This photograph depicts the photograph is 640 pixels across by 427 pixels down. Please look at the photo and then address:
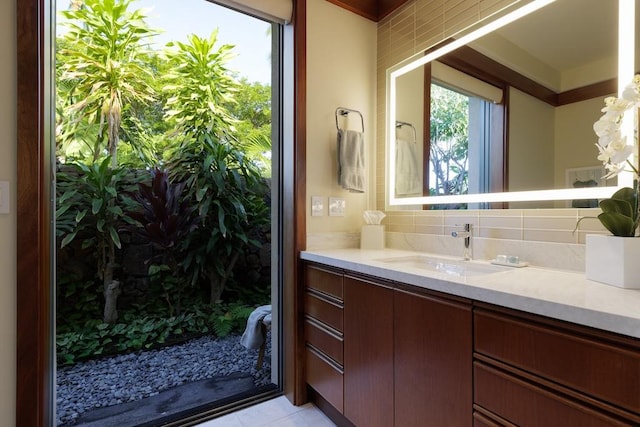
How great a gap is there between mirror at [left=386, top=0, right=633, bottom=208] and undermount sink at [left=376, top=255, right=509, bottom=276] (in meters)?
0.32

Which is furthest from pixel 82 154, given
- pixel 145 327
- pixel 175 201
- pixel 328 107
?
pixel 328 107

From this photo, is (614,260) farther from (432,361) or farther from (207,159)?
(207,159)

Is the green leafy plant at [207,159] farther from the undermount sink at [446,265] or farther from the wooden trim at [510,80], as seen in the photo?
the wooden trim at [510,80]

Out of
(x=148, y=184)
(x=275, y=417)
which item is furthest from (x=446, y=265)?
(x=148, y=184)

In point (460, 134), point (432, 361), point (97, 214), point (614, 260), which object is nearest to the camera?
point (614, 260)

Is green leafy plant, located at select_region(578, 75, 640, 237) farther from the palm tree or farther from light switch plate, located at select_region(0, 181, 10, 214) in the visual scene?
the palm tree

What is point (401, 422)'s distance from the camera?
45.7 inches

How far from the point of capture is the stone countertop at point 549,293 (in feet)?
2.17

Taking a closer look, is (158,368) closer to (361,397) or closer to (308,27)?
(361,397)

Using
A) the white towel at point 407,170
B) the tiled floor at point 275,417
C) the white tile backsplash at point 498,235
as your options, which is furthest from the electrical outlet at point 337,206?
the tiled floor at point 275,417

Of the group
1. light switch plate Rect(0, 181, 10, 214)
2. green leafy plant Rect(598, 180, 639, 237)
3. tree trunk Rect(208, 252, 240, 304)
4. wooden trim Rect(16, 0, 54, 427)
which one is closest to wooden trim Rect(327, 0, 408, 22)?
wooden trim Rect(16, 0, 54, 427)

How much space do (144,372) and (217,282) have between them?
35.4 inches

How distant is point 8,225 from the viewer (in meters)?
1.18

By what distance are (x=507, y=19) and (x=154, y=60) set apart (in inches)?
103
